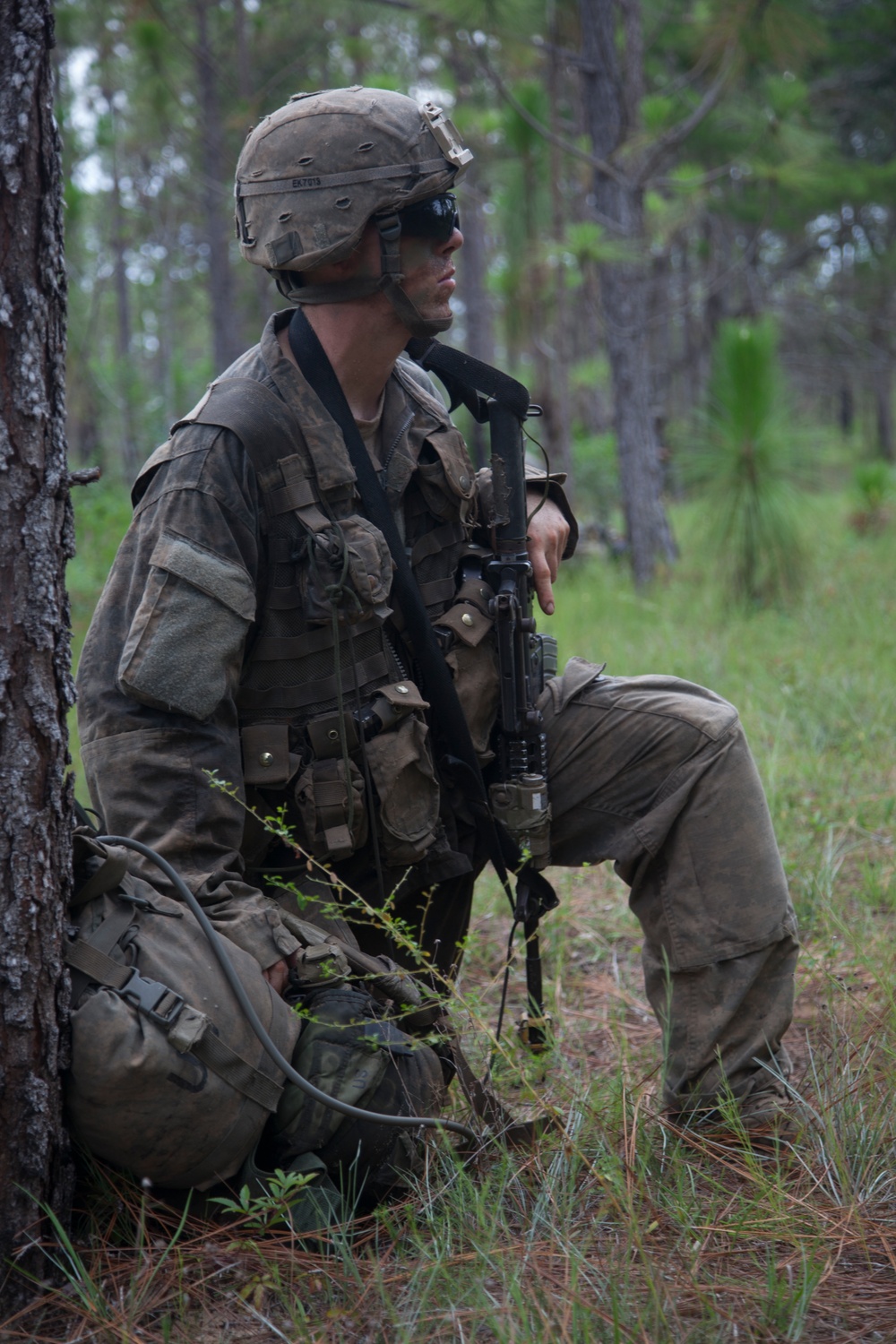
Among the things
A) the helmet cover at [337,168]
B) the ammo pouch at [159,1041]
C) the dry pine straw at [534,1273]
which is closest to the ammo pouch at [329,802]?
the ammo pouch at [159,1041]

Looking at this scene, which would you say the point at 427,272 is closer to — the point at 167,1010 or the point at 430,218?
the point at 430,218

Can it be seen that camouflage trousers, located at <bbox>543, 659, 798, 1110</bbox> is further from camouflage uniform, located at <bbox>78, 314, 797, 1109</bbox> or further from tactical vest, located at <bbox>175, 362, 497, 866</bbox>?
tactical vest, located at <bbox>175, 362, 497, 866</bbox>

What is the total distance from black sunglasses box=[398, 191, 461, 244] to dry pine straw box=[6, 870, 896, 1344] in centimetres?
174

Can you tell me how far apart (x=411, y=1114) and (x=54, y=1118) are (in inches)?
22.9

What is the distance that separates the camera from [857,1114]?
6.50ft

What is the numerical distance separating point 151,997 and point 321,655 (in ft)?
2.47

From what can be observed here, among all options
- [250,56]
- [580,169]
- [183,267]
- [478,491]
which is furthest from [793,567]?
[183,267]

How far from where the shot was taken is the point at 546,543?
8.39ft

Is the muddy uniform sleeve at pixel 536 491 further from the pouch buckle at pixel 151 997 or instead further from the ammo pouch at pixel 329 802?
the pouch buckle at pixel 151 997

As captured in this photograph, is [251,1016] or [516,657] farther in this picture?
[516,657]

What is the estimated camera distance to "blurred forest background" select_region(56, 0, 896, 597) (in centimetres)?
763

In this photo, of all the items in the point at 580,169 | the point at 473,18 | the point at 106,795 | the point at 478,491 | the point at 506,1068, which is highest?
the point at 580,169

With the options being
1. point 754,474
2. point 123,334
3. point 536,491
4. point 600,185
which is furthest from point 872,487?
point 123,334

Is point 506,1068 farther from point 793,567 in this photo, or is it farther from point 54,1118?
point 793,567
